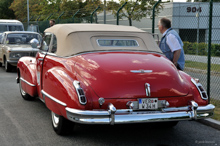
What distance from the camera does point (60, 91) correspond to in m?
4.81

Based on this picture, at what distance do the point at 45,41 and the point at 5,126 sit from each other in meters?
1.84

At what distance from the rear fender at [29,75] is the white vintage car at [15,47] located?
569cm

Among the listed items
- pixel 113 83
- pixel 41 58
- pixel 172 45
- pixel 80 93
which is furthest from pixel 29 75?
pixel 172 45

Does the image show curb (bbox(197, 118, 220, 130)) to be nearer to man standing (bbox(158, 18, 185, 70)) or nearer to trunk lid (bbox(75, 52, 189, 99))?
trunk lid (bbox(75, 52, 189, 99))

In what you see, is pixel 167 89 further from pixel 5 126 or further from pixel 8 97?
pixel 8 97

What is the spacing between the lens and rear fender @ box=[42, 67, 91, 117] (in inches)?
179

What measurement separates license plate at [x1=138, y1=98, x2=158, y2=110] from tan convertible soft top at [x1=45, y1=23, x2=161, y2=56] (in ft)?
4.12

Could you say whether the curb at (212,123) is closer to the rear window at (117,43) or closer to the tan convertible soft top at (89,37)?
the tan convertible soft top at (89,37)

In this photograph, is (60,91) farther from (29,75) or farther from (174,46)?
(174,46)

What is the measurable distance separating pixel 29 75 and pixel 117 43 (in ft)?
7.25

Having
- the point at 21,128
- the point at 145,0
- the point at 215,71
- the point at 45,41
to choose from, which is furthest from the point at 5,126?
the point at 145,0

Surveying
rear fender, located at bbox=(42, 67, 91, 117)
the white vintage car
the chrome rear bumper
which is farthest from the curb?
the white vintage car

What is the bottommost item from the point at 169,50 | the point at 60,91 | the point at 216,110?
the point at 216,110

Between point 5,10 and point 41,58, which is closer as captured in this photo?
point 41,58
